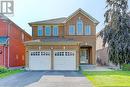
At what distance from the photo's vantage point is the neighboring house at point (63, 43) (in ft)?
127

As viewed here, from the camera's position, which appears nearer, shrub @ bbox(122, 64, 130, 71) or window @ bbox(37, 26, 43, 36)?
shrub @ bbox(122, 64, 130, 71)

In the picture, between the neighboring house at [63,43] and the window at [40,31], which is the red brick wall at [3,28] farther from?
the window at [40,31]

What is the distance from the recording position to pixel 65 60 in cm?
3875

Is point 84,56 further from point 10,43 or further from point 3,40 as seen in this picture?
point 3,40

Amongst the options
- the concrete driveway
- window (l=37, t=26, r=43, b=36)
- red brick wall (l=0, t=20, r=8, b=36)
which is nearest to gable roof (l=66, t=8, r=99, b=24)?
window (l=37, t=26, r=43, b=36)

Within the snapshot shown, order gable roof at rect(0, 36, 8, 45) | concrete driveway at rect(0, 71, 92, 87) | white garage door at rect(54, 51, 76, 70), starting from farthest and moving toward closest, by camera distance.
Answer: gable roof at rect(0, 36, 8, 45), white garage door at rect(54, 51, 76, 70), concrete driveway at rect(0, 71, 92, 87)

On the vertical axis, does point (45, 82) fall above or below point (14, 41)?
below

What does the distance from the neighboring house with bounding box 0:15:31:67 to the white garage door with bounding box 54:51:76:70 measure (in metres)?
6.48

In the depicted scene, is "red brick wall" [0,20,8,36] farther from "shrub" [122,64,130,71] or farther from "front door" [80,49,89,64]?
"shrub" [122,64,130,71]

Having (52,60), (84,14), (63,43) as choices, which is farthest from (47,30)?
(52,60)

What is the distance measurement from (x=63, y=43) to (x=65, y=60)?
207 centimetres

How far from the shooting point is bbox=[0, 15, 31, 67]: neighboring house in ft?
132

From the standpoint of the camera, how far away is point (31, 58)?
127 ft

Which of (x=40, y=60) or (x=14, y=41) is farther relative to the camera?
(x=14, y=41)
